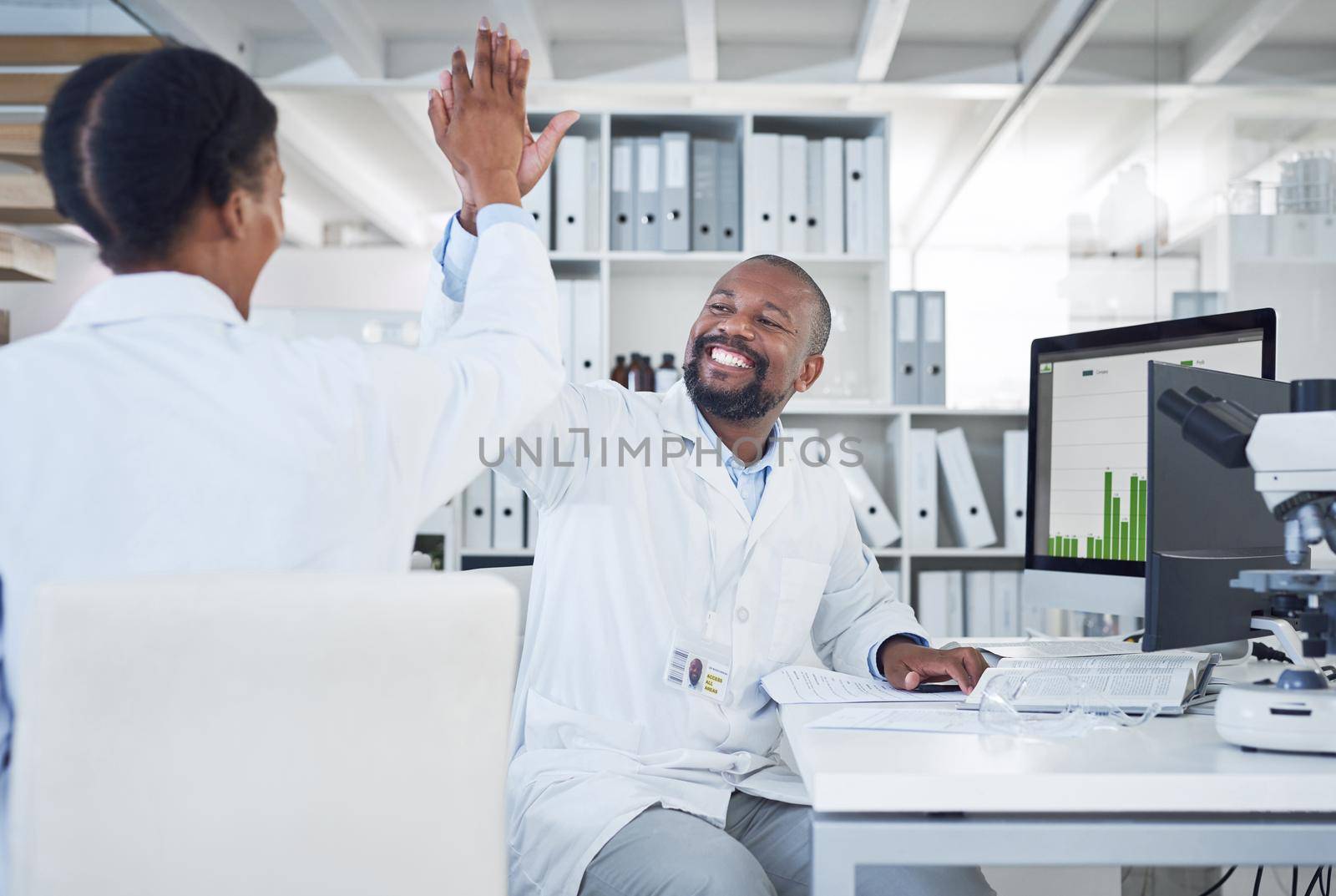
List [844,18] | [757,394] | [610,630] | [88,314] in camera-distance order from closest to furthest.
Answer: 1. [88,314]
2. [610,630]
3. [757,394]
4. [844,18]

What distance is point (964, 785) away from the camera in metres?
0.86

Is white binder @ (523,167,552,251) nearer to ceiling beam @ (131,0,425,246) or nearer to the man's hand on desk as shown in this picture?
ceiling beam @ (131,0,425,246)

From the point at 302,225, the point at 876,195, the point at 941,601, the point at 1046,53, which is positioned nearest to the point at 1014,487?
the point at 941,601

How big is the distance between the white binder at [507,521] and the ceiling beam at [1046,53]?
2.52m

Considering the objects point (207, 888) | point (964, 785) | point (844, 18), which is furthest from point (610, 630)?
point (844, 18)

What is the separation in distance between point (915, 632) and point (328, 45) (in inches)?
142

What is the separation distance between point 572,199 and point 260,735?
272 centimetres

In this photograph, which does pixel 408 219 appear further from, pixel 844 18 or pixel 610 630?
pixel 610 630

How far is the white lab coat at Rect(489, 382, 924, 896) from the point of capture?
57.1 inches

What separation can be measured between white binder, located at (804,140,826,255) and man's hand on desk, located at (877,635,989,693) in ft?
6.66

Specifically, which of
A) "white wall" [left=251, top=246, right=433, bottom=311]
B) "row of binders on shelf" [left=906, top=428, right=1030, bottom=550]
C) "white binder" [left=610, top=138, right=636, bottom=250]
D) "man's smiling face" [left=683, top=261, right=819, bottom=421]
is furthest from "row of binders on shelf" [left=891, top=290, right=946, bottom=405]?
"white wall" [left=251, top=246, right=433, bottom=311]

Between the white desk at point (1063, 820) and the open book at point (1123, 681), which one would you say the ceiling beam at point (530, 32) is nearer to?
the open book at point (1123, 681)

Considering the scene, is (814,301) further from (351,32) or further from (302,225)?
(302,225)

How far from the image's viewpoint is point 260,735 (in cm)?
70
